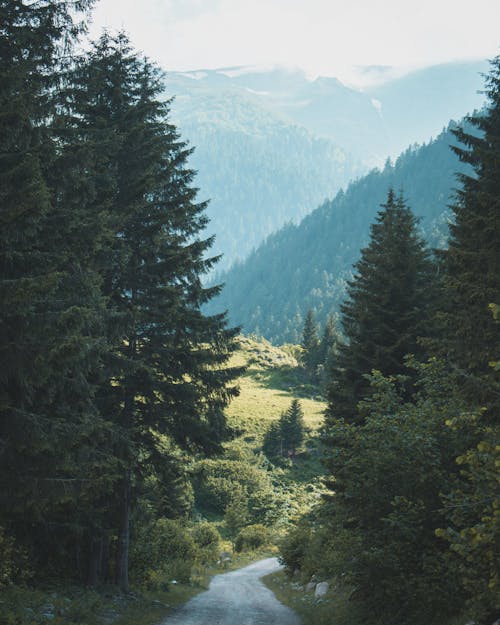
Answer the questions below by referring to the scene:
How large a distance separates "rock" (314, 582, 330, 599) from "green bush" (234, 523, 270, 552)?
29.5m

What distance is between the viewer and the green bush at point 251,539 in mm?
46531

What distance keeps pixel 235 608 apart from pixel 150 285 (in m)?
10.8

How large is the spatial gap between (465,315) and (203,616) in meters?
11.1

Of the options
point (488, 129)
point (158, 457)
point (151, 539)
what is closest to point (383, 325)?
point (488, 129)

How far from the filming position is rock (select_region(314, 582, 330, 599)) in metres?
17.8

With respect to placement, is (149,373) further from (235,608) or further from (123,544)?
(235,608)

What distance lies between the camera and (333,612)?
534 inches

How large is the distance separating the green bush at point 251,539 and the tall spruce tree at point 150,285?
3329 cm

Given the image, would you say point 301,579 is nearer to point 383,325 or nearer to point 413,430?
point 383,325

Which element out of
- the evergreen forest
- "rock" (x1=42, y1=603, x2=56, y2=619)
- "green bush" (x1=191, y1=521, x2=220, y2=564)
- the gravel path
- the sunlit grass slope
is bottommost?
the sunlit grass slope

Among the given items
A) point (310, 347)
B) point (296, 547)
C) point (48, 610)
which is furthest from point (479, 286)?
point (310, 347)

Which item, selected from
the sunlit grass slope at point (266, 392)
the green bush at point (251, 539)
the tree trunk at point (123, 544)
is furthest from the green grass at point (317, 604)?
the sunlit grass slope at point (266, 392)

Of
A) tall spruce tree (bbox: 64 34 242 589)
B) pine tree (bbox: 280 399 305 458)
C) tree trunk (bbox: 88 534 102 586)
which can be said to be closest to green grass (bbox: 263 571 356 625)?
tall spruce tree (bbox: 64 34 242 589)

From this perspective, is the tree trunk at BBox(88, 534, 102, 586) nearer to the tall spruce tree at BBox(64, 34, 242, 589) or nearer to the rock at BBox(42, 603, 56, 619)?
the tall spruce tree at BBox(64, 34, 242, 589)
